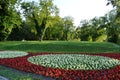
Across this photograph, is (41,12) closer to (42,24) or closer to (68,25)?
(42,24)

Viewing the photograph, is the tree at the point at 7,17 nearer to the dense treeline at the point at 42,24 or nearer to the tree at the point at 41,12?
the dense treeline at the point at 42,24

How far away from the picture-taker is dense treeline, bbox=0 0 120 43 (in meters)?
40.6

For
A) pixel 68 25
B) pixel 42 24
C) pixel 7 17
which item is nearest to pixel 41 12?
pixel 42 24

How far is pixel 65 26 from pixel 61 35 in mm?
9155

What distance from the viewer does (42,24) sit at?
48.7 m

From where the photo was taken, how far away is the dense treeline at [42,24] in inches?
1597

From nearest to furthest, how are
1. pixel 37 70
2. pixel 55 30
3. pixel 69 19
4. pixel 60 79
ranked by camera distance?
pixel 60 79 < pixel 37 70 < pixel 55 30 < pixel 69 19

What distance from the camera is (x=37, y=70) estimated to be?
1186 cm

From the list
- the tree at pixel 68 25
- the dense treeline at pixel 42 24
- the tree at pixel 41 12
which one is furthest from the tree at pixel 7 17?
the tree at pixel 68 25

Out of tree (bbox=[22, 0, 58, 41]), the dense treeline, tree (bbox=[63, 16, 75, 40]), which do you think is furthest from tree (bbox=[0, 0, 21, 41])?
tree (bbox=[63, 16, 75, 40])

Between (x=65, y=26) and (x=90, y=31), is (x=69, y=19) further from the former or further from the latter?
(x=90, y=31)

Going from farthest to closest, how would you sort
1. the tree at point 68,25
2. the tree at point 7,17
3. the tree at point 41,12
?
the tree at point 68,25 < the tree at point 41,12 < the tree at point 7,17

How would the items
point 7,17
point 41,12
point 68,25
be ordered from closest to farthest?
point 7,17 → point 41,12 → point 68,25

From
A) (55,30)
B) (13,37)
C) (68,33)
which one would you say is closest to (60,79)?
(13,37)
